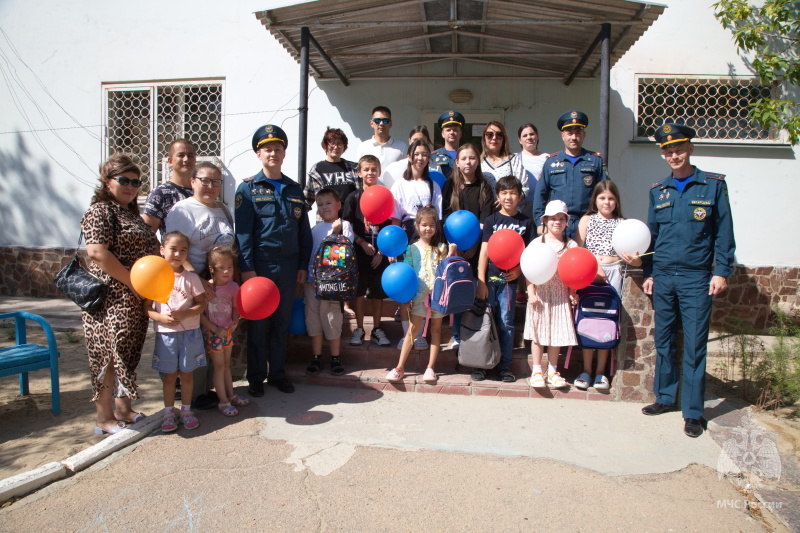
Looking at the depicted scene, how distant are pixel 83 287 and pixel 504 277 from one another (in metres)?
2.93

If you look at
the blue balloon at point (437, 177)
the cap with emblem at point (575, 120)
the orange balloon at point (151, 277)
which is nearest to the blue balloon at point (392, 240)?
the blue balloon at point (437, 177)

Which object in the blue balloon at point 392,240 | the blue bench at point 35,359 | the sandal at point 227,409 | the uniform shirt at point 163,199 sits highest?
the uniform shirt at point 163,199

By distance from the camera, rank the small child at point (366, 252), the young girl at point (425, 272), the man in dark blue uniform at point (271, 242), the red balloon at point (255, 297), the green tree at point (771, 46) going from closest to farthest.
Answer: the red balloon at point (255, 297) → the man in dark blue uniform at point (271, 242) → the young girl at point (425, 272) → the small child at point (366, 252) → the green tree at point (771, 46)

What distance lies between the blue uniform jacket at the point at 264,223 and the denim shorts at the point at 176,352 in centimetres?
67

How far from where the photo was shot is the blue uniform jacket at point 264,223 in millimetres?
4066

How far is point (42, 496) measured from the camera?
114 inches

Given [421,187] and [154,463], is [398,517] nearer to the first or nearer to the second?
[154,463]

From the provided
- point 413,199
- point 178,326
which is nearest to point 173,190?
point 178,326

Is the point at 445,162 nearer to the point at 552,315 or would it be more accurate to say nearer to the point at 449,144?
the point at 449,144

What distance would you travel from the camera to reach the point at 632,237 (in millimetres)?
3980

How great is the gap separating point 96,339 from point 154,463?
2.85 ft

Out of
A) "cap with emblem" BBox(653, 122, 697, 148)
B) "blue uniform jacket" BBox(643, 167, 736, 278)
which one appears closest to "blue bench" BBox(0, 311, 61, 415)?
"blue uniform jacket" BBox(643, 167, 736, 278)

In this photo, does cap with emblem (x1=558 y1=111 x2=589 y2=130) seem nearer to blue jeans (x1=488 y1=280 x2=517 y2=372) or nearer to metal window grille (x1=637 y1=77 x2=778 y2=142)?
blue jeans (x1=488 y1=280 x2=517 y2=372)

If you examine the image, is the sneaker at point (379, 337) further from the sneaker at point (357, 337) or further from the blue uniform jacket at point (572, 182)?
the blue uniform jacket at point (572, 182)
